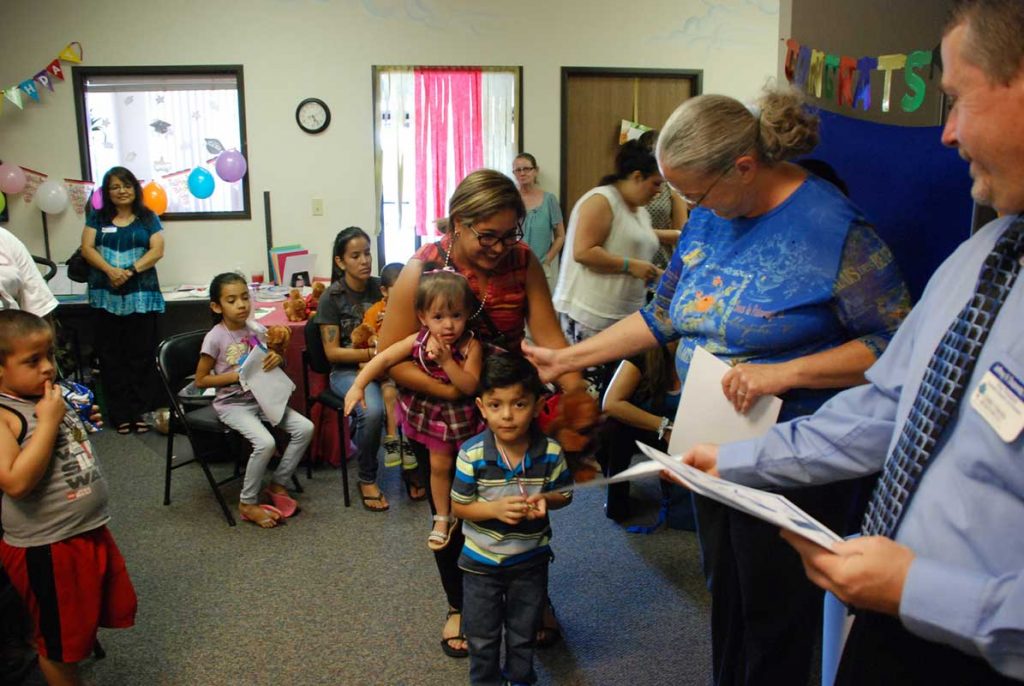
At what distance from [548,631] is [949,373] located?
188cm

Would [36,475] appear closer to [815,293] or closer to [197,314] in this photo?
[815,293]

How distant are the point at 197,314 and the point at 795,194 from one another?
523 cm

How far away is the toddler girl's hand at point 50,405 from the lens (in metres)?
1.85

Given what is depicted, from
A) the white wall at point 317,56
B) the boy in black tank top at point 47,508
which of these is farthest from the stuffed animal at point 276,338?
the white wall at point 317,56

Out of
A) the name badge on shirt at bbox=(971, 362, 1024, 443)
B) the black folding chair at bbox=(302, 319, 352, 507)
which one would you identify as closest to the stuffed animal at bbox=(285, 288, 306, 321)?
the black folding chair at bbox=(302, 319, 352, 507)

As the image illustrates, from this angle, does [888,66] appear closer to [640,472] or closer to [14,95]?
[640,472]

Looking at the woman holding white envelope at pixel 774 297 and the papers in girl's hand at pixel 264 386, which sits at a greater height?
the woman holding white envelope at pixel 774 297

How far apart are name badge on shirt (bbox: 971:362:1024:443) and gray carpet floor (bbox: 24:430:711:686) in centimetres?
171

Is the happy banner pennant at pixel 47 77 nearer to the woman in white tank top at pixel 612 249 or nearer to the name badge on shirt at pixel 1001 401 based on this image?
the woman in white tank top at pixel 612 249

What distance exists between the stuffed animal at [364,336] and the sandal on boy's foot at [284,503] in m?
0.79

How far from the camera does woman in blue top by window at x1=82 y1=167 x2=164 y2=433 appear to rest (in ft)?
15.4

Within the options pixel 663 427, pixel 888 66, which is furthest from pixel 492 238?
pixel 663 427

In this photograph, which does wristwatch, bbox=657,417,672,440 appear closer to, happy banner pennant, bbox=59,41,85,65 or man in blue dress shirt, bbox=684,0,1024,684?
man in blue dress shirt, bbox=684,0,1024,684

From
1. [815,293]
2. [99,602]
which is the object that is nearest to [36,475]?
[99,602]
